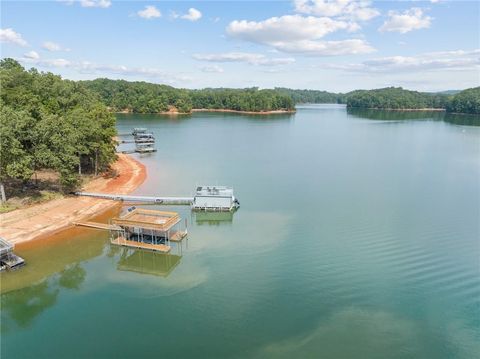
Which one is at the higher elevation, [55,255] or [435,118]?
[435,118]

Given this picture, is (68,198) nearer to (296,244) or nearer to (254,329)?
(296,244)

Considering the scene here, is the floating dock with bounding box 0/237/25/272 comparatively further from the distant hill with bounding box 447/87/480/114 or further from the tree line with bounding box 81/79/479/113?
the distant hill with bounding box 447/87/480/114

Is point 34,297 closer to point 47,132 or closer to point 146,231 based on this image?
point 146,231

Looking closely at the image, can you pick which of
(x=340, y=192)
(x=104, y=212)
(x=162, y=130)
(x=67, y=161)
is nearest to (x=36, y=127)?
(x=67, y=161)

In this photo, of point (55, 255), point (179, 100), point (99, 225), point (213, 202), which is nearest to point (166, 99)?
point (179, 100)

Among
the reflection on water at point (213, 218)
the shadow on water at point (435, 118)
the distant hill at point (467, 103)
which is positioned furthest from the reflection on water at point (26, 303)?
the distant hill at point (467, 103)

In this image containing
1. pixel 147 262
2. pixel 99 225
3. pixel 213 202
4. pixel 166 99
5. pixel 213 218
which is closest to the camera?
pixel 147 262

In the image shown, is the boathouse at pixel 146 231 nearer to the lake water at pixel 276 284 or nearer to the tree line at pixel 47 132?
the lake water at pixel 276 284
